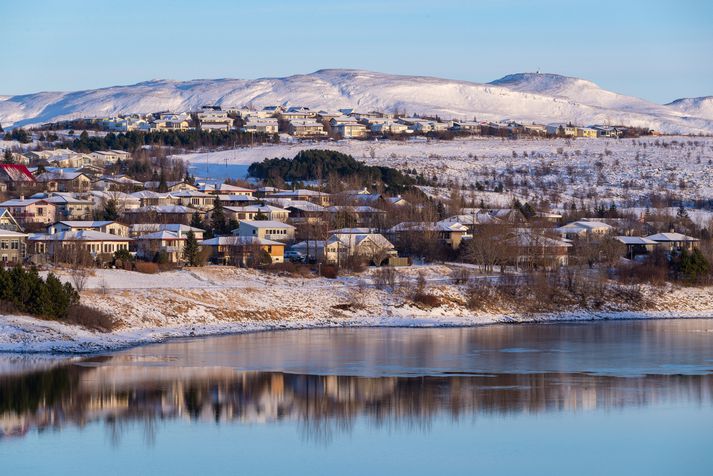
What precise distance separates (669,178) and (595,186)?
7.54 metres

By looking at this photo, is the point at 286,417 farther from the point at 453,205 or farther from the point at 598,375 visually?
the point at 453,205

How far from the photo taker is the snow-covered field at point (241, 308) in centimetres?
3606

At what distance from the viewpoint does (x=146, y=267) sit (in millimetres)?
47688

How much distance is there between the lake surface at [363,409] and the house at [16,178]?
41653 millimetres

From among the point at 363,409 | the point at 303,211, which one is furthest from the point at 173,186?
the point at 363,409

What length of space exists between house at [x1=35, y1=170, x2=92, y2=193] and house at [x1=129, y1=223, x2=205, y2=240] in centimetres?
Answer: 1783

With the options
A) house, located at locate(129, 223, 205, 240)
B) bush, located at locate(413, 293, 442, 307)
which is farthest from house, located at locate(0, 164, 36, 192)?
bush, located at locate(413, 293, 442, 307)

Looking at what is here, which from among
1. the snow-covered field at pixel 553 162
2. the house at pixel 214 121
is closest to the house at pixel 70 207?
the snow-covered field at pixel 553 162

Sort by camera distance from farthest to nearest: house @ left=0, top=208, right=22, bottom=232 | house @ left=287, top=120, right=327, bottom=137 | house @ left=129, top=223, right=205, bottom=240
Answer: house @ left=287, top=120, right=327, bottom=137, house @ left=129, top=223, right=205, bottom=240, house @ left=0, top=208, right=22, bottom=232

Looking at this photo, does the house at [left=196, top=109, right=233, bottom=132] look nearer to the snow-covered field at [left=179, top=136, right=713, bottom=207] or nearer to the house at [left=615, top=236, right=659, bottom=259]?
the snow-covered field at [left=179, top=136, right=713, bottom=207]

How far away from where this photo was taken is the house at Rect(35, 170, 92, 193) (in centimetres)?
7681

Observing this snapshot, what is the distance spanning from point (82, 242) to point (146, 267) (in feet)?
22.1

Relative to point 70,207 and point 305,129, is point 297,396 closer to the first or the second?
point 70,207

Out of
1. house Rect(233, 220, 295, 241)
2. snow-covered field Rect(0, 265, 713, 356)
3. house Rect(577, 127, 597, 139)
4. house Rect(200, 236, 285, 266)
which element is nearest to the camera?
snow-covered field Rect(0, 265, 713, 356)
